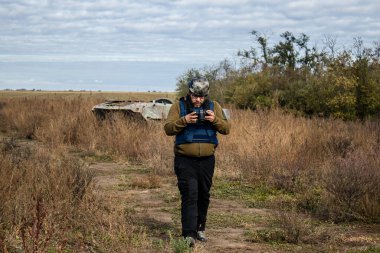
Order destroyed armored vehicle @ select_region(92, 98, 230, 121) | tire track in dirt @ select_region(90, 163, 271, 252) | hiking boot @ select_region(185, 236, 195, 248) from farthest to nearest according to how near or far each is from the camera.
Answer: destroyed armored vehicle @ select_region(92, 98, 230, 121), tire track in dirt @ select_region(90, 163, 271, 252), hiking boot @ select_region(185, 236, 195, 248)

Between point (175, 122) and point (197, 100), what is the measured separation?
34cm

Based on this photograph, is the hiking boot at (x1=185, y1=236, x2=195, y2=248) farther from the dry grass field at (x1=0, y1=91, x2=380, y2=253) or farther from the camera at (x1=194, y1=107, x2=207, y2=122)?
the camera at (x1=194, y1=107, x2=207, y2=122)

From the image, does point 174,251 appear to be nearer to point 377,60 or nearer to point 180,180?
point 180,180

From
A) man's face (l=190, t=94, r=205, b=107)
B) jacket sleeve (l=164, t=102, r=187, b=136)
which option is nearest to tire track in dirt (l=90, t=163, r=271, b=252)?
jacket sleeve (l=164, t=102, r=187, b=136)

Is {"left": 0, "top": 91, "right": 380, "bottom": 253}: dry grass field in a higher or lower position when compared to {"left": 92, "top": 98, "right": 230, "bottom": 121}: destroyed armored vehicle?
lower

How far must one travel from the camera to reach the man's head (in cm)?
571

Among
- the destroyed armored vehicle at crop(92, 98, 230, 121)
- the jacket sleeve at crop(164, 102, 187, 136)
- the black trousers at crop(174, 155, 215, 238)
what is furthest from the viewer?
the destroyed armored vehicle at crop(92, 98, 230, 121)

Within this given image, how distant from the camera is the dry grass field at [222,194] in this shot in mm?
5824

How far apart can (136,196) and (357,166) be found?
357 cm

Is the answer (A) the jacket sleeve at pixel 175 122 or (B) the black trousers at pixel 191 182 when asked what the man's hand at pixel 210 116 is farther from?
(B) the black trousers at pixel 191 182

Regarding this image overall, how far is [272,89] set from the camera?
2562 cm

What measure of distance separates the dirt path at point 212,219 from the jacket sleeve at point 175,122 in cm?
114

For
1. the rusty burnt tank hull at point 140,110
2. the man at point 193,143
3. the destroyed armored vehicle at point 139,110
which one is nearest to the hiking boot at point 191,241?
the man at point 193,143

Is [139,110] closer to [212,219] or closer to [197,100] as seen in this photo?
[212,219]
